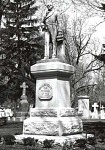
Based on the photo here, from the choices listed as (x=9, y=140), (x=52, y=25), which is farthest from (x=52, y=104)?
(x=52, y=25)

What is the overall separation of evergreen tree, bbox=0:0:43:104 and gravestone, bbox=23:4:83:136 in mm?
20681

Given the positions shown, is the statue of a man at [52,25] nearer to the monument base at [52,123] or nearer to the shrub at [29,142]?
the monument base at [52,123]

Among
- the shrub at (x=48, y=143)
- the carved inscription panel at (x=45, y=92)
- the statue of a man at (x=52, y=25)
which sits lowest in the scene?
the shrub at (x=48, y=143)

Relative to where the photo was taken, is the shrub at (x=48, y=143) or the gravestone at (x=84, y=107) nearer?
the shrub at (x=48, y=143)

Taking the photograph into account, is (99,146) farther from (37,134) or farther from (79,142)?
(37,134)

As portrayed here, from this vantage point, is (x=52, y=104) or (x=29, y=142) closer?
(x=29, y=142)

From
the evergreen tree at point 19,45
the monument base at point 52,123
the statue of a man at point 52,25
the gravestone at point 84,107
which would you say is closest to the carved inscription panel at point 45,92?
the monument base at point 52,123

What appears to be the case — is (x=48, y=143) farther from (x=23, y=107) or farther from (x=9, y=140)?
(x=23, y=107)

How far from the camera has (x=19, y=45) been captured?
33.3 metres

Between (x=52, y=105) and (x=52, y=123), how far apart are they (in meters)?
0.71

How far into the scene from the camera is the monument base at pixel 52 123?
1050cm

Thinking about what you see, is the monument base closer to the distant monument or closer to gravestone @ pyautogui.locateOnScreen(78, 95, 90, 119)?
the distant monument

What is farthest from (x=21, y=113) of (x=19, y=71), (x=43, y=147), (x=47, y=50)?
(x=43, y=147)

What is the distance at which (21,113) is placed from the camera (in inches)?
1164
